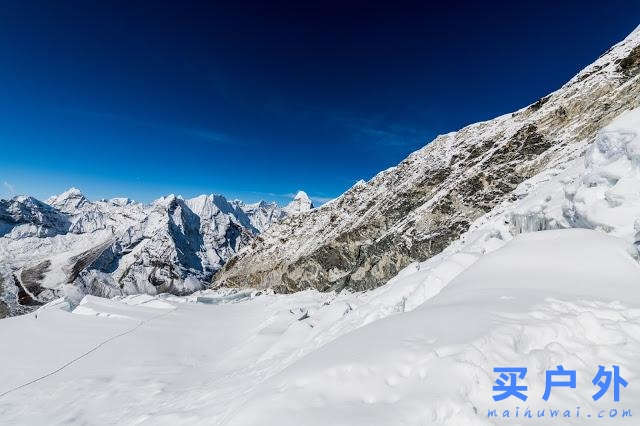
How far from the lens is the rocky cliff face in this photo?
55344 millimetres

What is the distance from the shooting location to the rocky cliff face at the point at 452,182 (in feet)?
182

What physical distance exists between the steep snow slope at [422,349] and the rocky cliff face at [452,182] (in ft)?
110

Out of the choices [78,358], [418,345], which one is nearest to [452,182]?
[78,358]

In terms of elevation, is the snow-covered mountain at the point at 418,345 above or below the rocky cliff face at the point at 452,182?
below

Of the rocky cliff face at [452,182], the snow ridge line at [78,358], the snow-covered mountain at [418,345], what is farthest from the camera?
the rocky cliff face at [452,182]

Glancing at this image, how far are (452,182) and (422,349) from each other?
72.9 m

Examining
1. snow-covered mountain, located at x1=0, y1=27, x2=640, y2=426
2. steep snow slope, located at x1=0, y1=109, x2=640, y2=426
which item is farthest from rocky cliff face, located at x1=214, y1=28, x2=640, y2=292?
steep snow slope, located at x1=0, y1=109, x2=640, y2=426

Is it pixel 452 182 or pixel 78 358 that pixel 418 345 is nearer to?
pixel 78 358

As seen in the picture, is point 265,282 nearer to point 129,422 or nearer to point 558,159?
point 558,159

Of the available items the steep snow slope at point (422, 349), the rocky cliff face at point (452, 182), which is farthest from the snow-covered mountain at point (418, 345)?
the rocky cliff face at point (452, 182)

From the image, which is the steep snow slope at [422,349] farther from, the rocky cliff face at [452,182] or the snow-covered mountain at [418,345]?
the rocky cliff face at [452,182]

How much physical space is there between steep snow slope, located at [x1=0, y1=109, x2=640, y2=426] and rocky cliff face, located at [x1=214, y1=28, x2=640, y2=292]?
110 ft

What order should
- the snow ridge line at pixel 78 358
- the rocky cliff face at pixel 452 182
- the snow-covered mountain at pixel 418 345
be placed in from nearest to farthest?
the snow-covered mountain at pixel 418 345 → the snow ridge line at pixel 78 358 → the rocky cliff face at pixel 452 182

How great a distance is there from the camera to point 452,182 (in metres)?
74.8
